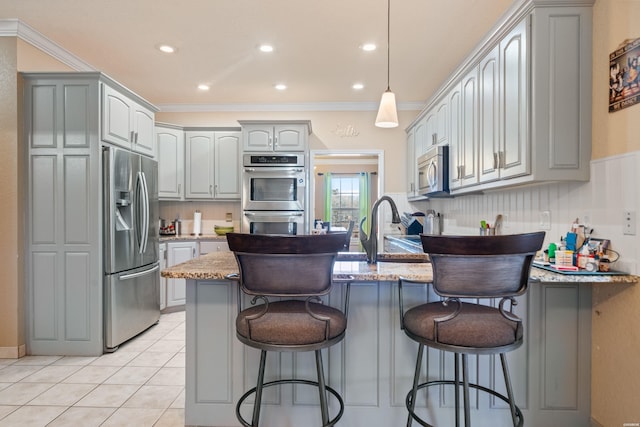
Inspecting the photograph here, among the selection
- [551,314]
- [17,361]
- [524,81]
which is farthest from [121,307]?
[524,81]

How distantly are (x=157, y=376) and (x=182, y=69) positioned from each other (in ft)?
9.55

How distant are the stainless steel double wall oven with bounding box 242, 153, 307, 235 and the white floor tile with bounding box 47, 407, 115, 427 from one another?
8.03ft

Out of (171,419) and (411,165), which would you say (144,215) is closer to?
(171,419)

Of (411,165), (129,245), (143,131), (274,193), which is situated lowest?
(129,245)

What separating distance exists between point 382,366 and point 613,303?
1.12 meters

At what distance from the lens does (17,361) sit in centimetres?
273

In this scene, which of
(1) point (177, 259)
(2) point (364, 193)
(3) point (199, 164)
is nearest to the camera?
(1) point (177, 259)

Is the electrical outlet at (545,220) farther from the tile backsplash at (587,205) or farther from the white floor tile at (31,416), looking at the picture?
the white floor tile at (31,416)

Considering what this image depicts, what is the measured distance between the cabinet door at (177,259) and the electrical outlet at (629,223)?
3949 millimetres

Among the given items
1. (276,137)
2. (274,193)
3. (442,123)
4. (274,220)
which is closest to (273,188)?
(274,193)

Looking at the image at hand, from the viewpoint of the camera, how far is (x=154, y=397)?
221 centimetres

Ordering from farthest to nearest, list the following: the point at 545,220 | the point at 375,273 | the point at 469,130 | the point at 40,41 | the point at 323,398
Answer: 1. the point at 40,41
2. the point at 469,130
3. the point at 545,220
4. the point at 375,273
5. the point at 323,398

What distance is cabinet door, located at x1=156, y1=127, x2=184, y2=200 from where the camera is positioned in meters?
4.34

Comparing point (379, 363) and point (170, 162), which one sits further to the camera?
point (170, 162)
